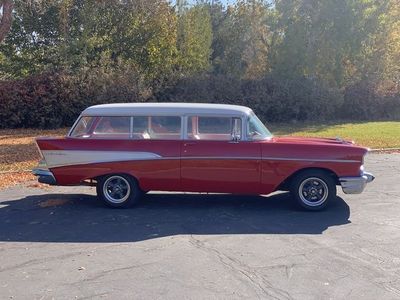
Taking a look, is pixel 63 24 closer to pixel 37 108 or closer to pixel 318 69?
pixel 37 108

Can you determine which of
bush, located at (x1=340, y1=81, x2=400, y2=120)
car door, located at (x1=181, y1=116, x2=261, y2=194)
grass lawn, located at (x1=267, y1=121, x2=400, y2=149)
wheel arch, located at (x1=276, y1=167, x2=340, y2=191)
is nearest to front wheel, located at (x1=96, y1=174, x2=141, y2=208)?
car door, located at (x1=181, y1=116, x2=261, y2=194)

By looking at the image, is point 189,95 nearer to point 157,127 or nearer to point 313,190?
point 157,127

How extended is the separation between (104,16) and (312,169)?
17.3 meters

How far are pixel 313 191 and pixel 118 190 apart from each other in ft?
9.67

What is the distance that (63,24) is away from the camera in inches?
885

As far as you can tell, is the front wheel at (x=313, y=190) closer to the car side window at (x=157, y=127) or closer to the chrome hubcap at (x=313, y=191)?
the chrome hubcap at (x=313, y=191)

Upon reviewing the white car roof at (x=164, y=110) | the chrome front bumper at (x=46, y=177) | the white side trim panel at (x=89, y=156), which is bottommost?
the chrome front bumper at (x=46, y=177)

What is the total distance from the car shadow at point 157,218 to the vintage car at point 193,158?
1.04 ft

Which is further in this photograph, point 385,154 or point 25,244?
point 385,154

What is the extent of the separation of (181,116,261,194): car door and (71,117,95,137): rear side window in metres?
1.54

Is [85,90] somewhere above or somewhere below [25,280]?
above

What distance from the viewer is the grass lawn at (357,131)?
57.1 feet

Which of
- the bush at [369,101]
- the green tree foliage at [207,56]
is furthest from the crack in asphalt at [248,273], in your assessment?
the bush at [369,101]

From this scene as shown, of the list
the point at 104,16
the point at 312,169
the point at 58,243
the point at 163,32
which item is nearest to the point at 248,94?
the point at 163,32
